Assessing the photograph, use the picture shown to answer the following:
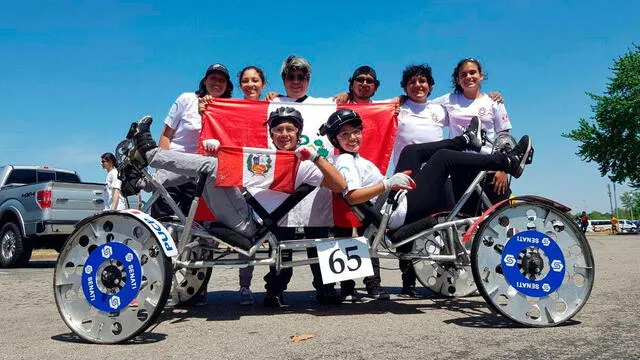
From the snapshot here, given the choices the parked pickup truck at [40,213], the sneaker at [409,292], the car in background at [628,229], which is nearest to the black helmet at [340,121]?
the sneaker at [409,292]

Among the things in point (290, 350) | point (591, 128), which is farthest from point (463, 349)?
point (591, 128)

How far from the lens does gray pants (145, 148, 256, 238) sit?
12.6ft

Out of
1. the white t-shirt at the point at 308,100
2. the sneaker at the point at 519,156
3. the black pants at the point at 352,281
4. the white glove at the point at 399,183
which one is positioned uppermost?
the white t-shirt at the point at 308,100

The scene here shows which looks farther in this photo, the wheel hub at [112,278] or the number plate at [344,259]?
the number plate at [344,259]

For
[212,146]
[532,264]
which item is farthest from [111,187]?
[532,264]

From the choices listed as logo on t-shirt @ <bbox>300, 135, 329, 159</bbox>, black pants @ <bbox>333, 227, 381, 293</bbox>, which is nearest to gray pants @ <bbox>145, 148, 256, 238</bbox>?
black pants @ <bbox>333, 227, 381, 293</bbox>

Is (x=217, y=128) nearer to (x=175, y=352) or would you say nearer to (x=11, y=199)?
(x=175, y=352)

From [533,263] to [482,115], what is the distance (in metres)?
2.17

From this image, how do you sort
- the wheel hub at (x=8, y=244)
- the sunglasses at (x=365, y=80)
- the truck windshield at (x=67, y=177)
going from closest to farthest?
the sunglasses at (x=365, y=80) < the wheel hub at (x=8, y=244) < the truck windshield at (x=67, y=177)

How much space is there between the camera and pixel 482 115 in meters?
5.27

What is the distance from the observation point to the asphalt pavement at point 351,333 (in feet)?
9.44

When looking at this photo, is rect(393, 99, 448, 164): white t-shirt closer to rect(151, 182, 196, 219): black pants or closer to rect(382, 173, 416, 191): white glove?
rect(382, 173, 416, 191): white glove

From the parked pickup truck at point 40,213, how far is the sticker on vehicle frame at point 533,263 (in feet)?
29.4

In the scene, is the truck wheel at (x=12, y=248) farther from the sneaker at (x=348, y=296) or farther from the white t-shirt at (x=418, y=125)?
the white t-shirt at (x=418, y=125)
